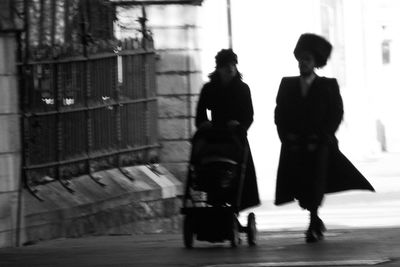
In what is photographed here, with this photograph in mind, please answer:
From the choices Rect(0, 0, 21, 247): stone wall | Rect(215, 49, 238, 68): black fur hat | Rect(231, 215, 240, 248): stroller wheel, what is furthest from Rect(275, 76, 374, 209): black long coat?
Rect(0, 0, 21, 247): stone wall

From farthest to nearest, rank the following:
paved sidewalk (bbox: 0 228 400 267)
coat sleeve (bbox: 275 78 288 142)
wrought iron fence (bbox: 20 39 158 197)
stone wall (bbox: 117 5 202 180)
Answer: stone wall (bbox: 117 5 202 180), wrought iron fence (bbox: 20 39 158 197), coat sleeve (bbox: 275 78 288 142), paved sidewalk (bbox: 0 228 400 267)

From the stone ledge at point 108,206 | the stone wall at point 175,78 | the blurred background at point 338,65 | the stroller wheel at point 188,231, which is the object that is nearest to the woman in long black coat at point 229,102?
the stroller wheel at point 188,231

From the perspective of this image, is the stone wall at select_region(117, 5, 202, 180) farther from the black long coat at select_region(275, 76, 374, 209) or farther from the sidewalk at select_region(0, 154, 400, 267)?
the black long coat at select_region(275, 76, 374, 209)

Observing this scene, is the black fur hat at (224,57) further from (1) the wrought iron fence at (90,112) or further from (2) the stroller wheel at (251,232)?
(1) the wrought iron fence at (90,112)

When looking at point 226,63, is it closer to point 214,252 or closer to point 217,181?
point 217,181

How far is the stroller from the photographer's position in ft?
38.3

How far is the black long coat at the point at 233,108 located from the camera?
12148 millimetres

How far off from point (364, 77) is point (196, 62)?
2106cm

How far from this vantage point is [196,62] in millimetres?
18688

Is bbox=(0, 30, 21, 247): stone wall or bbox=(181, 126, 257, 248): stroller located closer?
bbox=(181, 126, 257, 248): stroller

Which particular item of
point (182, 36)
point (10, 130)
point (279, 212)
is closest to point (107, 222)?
point (10, 130)

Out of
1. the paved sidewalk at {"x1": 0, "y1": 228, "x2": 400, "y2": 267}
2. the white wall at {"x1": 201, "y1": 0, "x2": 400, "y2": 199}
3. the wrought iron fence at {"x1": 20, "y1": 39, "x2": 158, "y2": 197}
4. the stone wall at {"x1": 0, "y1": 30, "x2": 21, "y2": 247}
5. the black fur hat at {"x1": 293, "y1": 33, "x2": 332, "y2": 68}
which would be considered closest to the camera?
the paved sidewalk at {"x1": 0, "y1": 228, "x2": 400, "y2": 267}

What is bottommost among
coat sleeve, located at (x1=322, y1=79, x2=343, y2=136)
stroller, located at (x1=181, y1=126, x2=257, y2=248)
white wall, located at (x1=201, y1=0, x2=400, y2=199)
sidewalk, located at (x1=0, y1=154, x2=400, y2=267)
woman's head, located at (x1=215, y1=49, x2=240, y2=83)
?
sidewalk, located at (x1=0, y1=154, x2=400, y2=267)

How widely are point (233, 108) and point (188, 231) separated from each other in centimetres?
115
